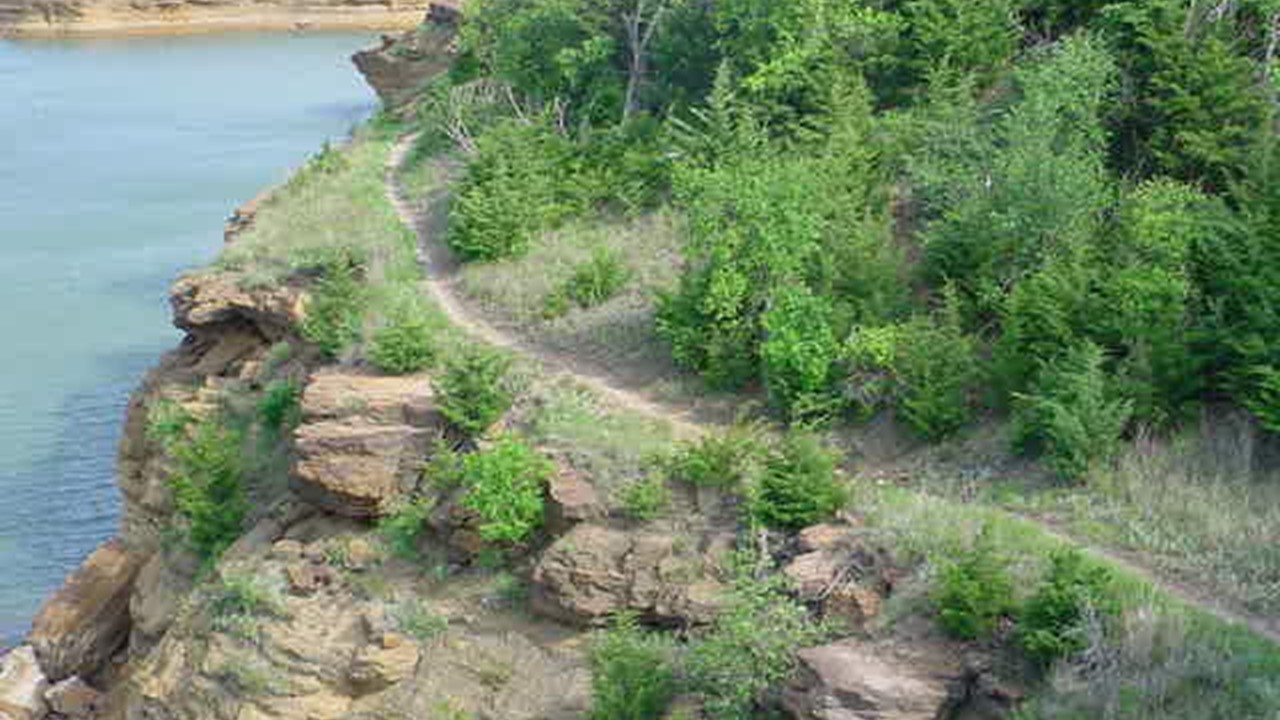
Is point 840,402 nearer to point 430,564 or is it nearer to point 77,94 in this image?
point 430,564

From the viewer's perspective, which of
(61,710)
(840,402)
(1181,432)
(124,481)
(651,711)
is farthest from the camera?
(124,481)

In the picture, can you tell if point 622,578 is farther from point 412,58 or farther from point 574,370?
point 412,58

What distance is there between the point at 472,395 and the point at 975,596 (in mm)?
7351

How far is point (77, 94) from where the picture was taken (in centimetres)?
6981

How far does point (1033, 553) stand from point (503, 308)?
10.7 meters

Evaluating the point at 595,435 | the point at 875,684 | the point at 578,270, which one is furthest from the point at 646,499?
the point at 578,270

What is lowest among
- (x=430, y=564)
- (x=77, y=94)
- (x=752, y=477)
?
(x=77, y=94)

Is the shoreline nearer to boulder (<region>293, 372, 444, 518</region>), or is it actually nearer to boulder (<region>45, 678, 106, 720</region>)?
boulder (<region>45, 678, 106, 720</region>)

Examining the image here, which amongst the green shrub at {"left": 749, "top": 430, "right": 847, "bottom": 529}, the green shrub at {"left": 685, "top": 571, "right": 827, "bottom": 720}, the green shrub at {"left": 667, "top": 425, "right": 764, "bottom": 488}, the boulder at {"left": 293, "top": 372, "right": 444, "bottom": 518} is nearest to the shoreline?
the boulder at {"left": 293, "top": 372, "right": 444, "bottom": 518}

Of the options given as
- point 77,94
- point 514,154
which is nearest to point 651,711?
point 514,154

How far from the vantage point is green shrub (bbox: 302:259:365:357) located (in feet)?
72.3

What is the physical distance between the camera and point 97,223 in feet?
155

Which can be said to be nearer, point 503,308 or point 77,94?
point 503,308

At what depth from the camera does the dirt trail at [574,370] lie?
1359cm
